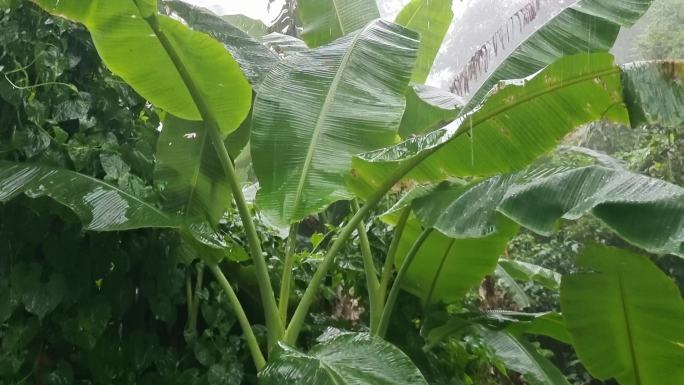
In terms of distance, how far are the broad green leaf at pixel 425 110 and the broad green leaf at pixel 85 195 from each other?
0.97m

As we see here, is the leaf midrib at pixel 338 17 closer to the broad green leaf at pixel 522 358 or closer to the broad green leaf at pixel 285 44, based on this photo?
the broad green leaf at pixel 285 44

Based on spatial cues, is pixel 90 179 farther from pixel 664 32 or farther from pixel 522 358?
pixel 664 32

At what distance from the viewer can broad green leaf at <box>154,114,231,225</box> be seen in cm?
193

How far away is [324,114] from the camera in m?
1.91

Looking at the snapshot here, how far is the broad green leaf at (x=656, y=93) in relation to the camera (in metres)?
1.57

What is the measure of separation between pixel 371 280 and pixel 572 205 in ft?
2.82

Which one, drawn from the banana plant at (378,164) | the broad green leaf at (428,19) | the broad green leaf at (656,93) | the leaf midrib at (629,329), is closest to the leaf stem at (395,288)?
the banana plant at (378,164)

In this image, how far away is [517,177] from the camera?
60.7 inches

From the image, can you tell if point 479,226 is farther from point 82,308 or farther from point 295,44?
point 295,44

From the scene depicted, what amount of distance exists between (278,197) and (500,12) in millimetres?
2272

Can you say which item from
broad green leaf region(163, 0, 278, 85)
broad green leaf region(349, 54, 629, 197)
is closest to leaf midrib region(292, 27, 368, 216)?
broad green leaf region(349, 54, 629, 197)

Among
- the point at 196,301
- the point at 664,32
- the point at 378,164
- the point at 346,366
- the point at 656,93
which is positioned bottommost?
the point at 196,301

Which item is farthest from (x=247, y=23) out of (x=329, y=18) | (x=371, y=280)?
(x=371, y=280)

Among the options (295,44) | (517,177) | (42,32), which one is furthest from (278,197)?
(295,44)
